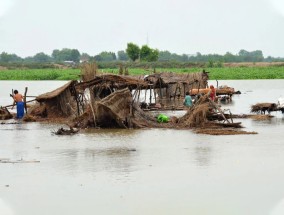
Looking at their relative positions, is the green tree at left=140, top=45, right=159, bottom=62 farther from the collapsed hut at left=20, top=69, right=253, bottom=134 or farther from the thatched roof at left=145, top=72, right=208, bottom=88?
the collapsed hut at left=20, top=69, right=253, bottom=134

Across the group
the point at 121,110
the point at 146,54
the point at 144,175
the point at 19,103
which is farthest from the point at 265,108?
the point at 146,54

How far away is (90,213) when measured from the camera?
350 inches

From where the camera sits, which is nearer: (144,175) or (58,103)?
(144,175)

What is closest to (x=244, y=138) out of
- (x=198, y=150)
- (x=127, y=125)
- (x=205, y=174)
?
(x=198, y=150)

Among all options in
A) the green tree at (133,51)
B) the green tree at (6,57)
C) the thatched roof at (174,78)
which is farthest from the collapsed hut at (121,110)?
the green tree at (6,57)

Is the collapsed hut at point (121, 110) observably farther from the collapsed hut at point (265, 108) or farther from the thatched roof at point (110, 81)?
the collapsed hut at point (265, 108)

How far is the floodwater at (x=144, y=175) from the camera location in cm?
927

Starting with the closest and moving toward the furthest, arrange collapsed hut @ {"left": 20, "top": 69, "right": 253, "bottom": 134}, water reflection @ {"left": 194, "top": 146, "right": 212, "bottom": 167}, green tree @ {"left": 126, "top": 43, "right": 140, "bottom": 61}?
water reflection @ {"left": 194, "top": 146, "right": 212, "bottom": 167} < collapsed hut @ {"left": 20, "top": 69, "right": 253, "bottom": 134} < green tree @ {"left": 126, "top": 43, "right": 140, "bottom": 61}

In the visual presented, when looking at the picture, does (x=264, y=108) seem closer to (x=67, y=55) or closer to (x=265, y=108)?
(x=265, y=108)

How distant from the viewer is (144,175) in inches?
447

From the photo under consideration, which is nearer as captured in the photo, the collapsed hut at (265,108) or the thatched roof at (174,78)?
the collapsed hut at (265,108)

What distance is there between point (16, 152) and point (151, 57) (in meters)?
84.8

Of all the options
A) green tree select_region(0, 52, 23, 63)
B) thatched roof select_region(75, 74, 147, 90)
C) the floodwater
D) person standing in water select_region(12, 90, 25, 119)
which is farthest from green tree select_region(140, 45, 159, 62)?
the floodwater

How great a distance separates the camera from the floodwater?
927 cm
